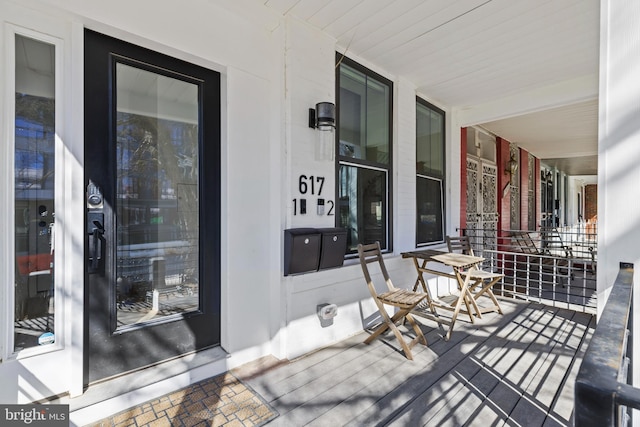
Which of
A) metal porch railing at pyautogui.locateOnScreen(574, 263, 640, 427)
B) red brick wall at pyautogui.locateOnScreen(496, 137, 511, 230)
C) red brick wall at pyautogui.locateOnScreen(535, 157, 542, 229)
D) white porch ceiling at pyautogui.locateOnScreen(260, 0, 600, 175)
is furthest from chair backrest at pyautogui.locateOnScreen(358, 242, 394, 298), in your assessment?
red brick wall at pyautogui.locateOnScreen(535, 157, 542, 229)

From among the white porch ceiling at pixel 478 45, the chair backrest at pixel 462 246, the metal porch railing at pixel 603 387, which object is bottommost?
the chair backrest at pixel 462 246

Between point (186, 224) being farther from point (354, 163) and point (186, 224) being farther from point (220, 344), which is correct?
point (354, 163)

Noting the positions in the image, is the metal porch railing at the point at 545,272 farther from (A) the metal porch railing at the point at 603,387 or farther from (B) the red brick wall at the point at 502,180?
(A) the metal porch railing at the point at 603,387

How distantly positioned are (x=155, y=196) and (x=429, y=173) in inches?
137

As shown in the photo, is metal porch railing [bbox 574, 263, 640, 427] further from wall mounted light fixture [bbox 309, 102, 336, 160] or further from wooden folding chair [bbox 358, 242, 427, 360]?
wall mounted light fixture [bbox 309, 102, 336, 160]

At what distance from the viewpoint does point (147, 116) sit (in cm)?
205

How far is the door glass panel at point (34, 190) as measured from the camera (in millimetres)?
1640

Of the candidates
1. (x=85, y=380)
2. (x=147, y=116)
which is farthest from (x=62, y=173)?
(x=85, y=380)

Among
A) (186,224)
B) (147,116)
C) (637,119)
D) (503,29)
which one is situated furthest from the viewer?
(503,29)

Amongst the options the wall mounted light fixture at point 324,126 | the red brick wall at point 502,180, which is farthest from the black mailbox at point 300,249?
the red brick wall at point 502,180

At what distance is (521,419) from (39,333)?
275 cm

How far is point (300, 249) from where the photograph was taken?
→ 2363mm

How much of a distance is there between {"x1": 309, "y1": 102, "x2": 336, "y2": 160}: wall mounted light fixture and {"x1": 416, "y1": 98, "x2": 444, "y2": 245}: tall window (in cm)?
184

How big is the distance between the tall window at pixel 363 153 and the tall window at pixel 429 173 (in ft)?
2.55
